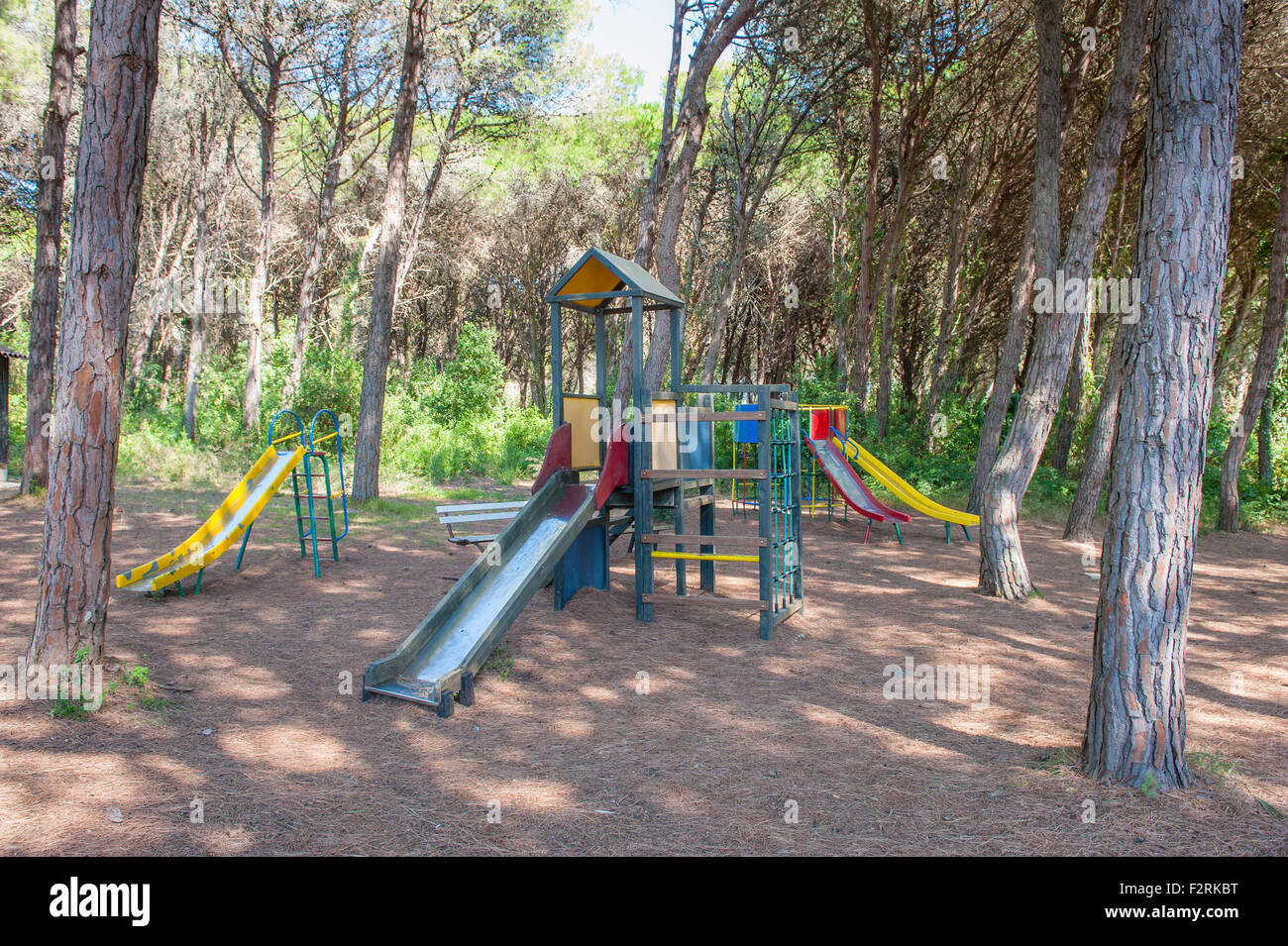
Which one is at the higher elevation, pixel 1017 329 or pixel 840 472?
pixel 1017 329

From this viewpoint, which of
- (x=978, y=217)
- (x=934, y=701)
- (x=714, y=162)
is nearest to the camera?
(x=934, y=701)

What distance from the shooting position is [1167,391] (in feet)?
12.0

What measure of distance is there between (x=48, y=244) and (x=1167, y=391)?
42.1 ft

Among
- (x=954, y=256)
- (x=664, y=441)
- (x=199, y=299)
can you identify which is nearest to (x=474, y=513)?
(x=664, y=441)

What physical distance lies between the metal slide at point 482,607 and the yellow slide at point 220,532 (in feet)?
8.31

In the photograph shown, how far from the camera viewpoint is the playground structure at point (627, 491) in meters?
5.95

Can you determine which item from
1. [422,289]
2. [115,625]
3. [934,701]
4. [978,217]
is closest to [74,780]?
[115,625]

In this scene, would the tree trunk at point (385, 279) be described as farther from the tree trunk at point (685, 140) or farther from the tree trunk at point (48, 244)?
the tree trunk at point (48, 244)

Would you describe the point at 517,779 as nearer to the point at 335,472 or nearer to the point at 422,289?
the point at 335,472

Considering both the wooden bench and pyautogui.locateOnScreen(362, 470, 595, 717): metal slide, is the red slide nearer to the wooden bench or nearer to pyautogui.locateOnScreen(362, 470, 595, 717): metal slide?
the wooden bench

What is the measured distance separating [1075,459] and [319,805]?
54.9 ft

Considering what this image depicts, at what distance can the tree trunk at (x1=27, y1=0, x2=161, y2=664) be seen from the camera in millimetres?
4496

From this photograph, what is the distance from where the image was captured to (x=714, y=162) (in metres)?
23.2

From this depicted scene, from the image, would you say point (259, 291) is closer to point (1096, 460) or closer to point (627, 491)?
point (627, 491)
